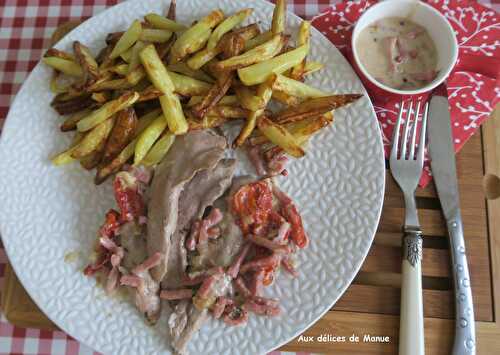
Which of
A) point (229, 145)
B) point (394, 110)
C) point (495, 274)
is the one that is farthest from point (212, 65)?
point (495, 274)

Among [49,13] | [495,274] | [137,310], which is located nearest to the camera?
[137,310]

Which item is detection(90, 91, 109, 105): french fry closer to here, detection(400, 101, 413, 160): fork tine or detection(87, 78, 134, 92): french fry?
detection(87, 78, 134, 92): french fry

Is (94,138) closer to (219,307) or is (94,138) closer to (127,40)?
(127,40)

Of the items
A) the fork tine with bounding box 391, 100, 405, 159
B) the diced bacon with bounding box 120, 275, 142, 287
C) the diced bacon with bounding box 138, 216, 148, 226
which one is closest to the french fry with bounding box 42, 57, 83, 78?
the diced bacon with bounding box 138, 216, 148, 226

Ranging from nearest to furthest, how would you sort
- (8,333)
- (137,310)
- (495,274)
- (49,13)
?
(137,310), (495,274), (8,333), (49,13)

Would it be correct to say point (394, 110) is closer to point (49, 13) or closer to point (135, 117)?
point (135, 117)

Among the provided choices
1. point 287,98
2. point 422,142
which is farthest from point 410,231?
point 287,98
